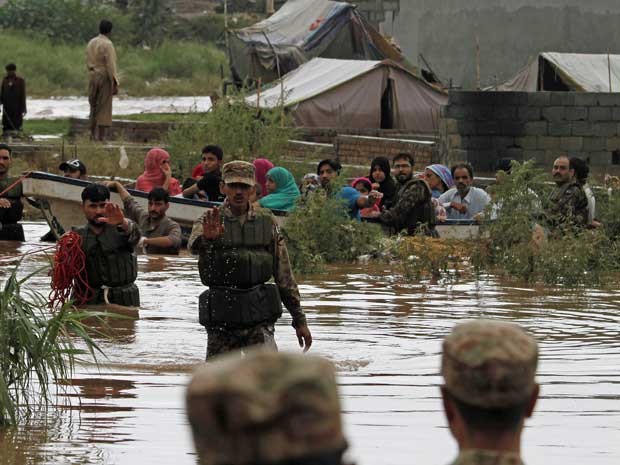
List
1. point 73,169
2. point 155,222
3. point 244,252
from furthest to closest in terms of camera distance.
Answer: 1. point 73,169
2. point 155,222
3. point 244,252

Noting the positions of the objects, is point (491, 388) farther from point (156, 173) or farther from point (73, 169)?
point (73, 169)

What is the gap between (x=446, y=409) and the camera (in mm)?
2549

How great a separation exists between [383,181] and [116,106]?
74.1 feet

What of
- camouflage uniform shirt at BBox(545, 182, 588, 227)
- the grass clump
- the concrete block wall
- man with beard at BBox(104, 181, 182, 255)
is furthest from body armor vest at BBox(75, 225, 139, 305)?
the concrete block wall

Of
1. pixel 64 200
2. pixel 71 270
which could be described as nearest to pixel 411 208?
pixel 64 200

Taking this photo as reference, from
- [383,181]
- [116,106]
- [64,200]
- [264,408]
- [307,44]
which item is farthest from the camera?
[116,106]

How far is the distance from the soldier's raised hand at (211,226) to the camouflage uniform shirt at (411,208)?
774cm

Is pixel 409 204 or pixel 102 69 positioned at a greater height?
pixel 102 69

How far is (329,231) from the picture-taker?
622 inches

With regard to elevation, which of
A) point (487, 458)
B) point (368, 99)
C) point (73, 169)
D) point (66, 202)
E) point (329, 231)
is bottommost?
point (329, 231)

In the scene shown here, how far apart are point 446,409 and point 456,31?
32849mm

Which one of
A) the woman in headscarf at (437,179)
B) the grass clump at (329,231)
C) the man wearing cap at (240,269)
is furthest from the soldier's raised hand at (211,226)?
the woman in headscarf at (437,179)

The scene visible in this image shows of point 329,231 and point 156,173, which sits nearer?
point 329,231

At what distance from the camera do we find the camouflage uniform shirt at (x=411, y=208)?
15430 mm
